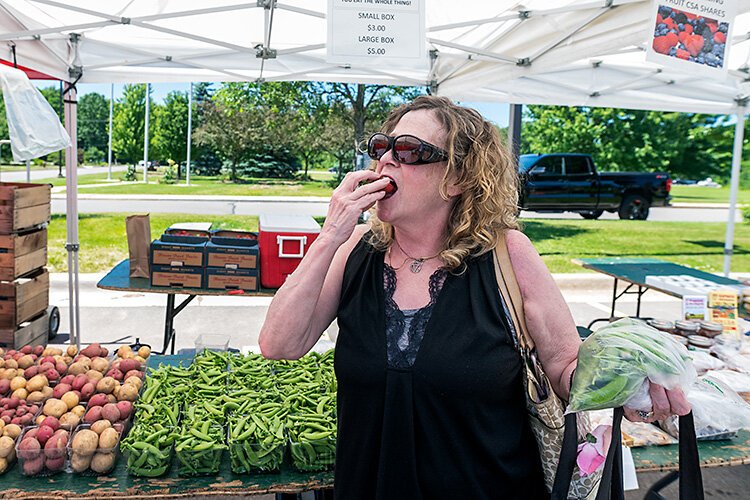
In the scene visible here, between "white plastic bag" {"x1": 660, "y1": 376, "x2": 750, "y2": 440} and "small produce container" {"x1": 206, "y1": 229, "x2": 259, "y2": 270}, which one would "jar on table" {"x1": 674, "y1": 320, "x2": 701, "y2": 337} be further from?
"small produce container" {"x1": 206, "y1": 229, "x2": 259, "y2": 270}

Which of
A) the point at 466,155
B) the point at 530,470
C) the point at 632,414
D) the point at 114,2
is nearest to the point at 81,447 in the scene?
the point at 530,470

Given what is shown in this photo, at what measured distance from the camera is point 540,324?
1.81m

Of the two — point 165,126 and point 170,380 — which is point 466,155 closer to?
point 170,380

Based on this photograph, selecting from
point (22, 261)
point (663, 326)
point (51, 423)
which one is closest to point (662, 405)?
point (51, 423)

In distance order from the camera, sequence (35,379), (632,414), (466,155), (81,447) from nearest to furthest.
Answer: (632,414) < (466,155) < (81,447) < (35,379)

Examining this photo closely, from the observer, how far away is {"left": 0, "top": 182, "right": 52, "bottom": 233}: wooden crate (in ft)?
16.9

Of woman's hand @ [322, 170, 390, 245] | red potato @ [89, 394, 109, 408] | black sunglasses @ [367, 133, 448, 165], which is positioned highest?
black sunglasses @ [367, 133, 448, 165]

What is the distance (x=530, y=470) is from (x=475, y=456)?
0.20m

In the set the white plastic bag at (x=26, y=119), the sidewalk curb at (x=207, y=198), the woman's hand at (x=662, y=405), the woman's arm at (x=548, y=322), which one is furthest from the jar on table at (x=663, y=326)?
the sidewalk curb at (x=207, y=198)

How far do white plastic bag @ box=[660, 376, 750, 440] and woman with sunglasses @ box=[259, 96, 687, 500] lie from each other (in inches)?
47.7

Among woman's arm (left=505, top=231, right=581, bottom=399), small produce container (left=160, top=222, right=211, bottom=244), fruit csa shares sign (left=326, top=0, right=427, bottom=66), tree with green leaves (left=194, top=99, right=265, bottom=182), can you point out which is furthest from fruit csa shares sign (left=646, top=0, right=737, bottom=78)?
tree with green leaves (left=194, top=99, right=265, bottom=182)

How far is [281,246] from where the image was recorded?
16.9 feet

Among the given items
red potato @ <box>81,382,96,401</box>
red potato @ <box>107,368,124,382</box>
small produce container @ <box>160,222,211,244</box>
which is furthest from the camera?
small produce container @ <box>160,222,211,244</box>

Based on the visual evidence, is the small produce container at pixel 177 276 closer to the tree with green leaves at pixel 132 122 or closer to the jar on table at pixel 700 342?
the jar on table at pixel 700 342
